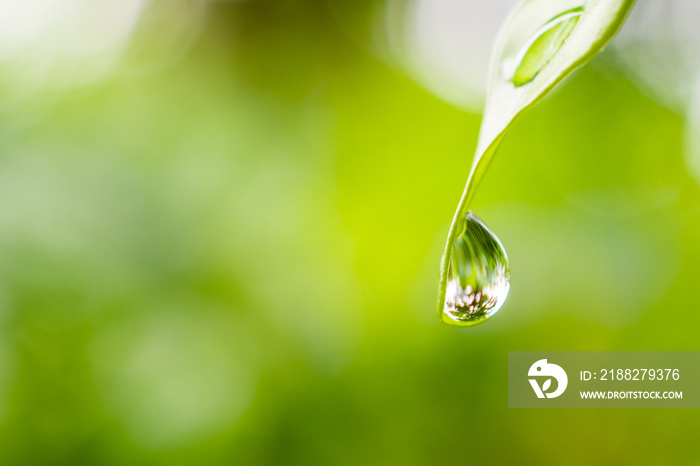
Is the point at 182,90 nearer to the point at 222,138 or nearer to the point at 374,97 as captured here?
the point at 222,138

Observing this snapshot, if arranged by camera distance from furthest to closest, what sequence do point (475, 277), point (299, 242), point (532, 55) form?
point (299, 242) < point (475, 277) < point (532, 55)

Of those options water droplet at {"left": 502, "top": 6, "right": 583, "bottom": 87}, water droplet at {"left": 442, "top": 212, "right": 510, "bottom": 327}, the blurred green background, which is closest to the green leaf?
water droplet at {"left": 502, "top": 6, "right": 583, "bottom": 87}

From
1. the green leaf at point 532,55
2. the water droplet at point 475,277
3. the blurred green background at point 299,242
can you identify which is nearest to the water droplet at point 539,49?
the green leaf at point 532,55

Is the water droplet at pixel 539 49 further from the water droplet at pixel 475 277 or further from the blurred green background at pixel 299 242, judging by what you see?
Result: the blurred green background at pixel 299 242

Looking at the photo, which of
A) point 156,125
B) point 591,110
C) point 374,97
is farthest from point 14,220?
point 591,110

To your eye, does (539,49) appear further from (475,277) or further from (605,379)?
(605,379)

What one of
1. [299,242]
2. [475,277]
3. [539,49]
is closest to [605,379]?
[299,242]

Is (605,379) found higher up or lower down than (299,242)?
lower down
